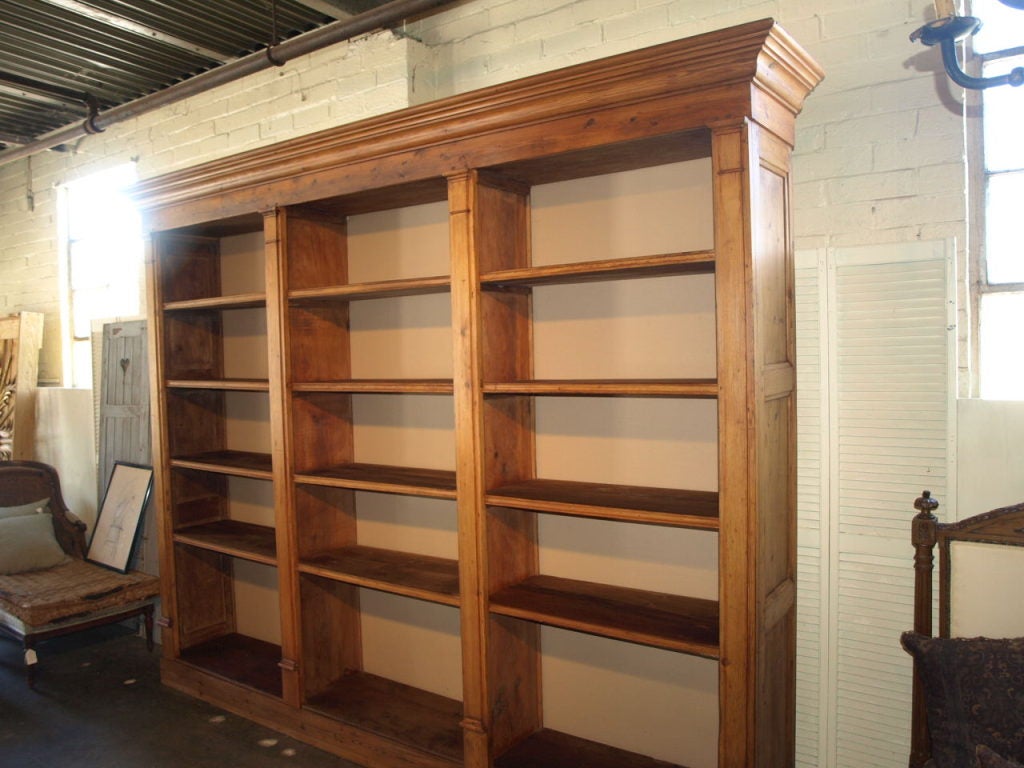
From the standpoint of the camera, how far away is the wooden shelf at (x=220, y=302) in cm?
314

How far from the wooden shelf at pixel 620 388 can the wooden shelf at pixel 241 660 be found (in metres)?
1.80

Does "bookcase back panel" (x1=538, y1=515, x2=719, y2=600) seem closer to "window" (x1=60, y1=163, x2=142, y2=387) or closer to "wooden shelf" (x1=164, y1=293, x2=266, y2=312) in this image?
"wooden shelf" (x1=164, y1=293, x2=266, y2=312)

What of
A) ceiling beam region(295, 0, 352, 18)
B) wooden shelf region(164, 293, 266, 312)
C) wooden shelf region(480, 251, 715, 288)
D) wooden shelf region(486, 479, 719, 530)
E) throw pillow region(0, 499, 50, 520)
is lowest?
throw pillow region(0, 499, 50, 520)

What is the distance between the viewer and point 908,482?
2.21 meters

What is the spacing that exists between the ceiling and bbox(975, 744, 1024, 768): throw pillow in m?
3.28

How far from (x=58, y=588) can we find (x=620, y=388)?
323 cm

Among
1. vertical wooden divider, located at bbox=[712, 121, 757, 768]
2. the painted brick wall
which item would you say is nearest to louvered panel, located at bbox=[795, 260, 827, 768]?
vertical wooden divider, located at bbox=[712, 121, 757, 768]

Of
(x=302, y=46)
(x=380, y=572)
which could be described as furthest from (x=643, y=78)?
Result: (x=380, y=572)

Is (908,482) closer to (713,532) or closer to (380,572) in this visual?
(713,532)

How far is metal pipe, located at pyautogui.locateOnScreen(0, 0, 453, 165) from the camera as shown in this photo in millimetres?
2893

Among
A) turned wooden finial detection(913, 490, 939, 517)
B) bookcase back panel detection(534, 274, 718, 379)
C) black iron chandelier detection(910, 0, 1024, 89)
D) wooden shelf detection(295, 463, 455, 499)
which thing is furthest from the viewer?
wooden shelf detection(295, 463, 455, 499)

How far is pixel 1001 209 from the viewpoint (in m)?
2.19

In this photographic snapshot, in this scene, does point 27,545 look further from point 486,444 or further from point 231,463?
point 486,444

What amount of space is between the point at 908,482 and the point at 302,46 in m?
2.84
